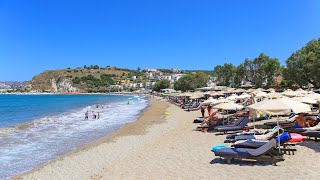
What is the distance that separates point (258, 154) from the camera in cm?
1036

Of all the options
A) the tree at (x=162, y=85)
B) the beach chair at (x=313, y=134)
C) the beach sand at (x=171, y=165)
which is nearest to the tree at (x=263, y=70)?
the beach sand at (x=171, y=165)

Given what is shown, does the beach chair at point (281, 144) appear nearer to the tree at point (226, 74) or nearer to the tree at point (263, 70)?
the tree at point (263, 70)

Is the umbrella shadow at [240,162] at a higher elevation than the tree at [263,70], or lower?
lower

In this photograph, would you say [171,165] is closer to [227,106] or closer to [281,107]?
[281,107]

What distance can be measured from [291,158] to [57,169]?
813 cm

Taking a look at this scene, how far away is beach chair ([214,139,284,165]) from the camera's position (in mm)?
10383

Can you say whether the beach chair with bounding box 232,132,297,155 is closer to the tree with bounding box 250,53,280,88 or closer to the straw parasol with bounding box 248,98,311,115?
the straw parasol with bounding box 248,98,311,115

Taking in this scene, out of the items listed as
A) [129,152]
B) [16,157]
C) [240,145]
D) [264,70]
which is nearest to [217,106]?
[129,152]

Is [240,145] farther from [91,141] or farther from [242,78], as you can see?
[242,78]

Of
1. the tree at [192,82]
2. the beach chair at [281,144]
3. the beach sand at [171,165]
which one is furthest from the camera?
the tree at [192,82]

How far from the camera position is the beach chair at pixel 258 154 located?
1038cm

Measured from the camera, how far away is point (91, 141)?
63.2 feet

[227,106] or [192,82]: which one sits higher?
[192,82]

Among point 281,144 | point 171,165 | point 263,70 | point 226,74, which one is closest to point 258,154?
point 281,144
